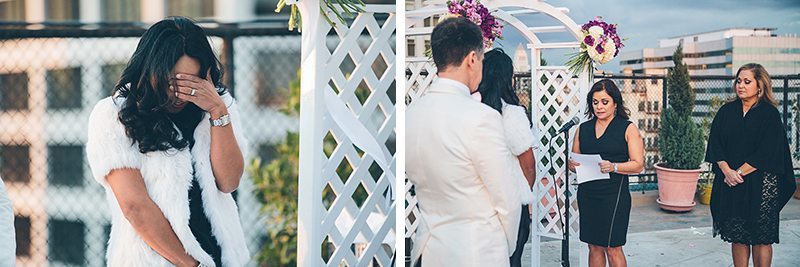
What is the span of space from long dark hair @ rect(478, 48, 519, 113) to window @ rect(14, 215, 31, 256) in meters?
2.89

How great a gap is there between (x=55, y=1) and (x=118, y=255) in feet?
9.32

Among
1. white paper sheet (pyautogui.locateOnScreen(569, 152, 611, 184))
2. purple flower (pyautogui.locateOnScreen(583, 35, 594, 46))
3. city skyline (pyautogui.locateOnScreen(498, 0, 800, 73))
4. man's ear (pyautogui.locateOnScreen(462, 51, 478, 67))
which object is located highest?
city skyline (pyautogui.locateOnScreen(498, 0, 800, 73))

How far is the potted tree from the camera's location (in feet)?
6.16

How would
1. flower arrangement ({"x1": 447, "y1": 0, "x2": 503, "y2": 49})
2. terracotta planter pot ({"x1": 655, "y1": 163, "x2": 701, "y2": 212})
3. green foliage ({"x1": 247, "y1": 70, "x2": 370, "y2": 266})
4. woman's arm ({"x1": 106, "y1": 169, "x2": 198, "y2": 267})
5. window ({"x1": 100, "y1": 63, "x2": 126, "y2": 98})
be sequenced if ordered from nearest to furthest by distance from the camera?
woman's arm ({"x1": 106, "y1": 169, "x2": 198, "y2": 267}) < flower arrangement ({"x1": 447, "y1": 0, "x2": 503, "y2": 49}) < terracotta planter pot ({"x1": 655, "y1": 163, "x2": 701, "y2": 212}) < green foliage ({"x1": 247, "y1": 70, "x2": 370, "y2": 266}) < window ({"x1": 100, "y1": 63, "x2": 126, "y2": 98})

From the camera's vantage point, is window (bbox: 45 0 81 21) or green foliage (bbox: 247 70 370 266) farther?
window (bbox: 45 0 81 21)

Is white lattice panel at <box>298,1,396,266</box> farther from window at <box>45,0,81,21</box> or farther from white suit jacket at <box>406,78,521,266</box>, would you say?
window at <box>45,0,81,21</box>

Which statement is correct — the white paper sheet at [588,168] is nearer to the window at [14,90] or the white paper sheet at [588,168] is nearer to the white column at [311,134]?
the white column at [311,134]

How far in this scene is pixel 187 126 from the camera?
137cm

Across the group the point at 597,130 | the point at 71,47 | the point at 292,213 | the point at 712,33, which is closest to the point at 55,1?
the point at 71,47

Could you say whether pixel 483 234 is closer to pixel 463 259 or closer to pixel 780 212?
pixel 463 259

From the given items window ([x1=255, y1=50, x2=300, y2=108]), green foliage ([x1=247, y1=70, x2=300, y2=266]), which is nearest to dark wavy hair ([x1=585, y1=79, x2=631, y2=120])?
green foliage ([x1=247, y1=70, x2=300, y2=266])

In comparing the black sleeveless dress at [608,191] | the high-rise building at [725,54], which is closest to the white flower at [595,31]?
the high-rise building at [725,54]

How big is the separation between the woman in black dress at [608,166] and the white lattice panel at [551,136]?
0.07 m

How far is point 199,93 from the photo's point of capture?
132 cm
